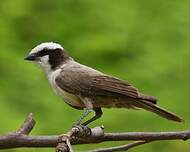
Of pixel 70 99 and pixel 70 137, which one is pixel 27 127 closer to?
pixel 70 137

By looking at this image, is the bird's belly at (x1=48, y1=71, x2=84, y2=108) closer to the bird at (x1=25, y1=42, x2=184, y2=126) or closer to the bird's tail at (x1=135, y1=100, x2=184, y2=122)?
the bird at (x1=25, y1=42, x2=184, y2=126)

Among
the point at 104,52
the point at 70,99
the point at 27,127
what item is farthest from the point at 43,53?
the point at 104,52

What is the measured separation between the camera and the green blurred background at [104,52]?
2561 millimetres

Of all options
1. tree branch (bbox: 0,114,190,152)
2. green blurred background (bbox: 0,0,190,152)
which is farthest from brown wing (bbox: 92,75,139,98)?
green blurred background (bbox: 0,0,190,152)

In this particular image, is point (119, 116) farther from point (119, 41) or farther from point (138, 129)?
point (119, 41)

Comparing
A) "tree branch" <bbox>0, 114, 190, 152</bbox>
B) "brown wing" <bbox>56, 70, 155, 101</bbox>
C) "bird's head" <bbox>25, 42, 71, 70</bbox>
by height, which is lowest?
"tree branch" <bbox>0, 114, 190, 152</bbox>

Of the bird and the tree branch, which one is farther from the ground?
the bird

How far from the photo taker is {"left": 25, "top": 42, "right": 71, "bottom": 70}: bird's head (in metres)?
1.64

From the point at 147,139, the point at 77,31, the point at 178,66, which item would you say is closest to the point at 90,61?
the point at 77,31

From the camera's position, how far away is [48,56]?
1.67 m

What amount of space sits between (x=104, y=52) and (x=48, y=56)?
115cm

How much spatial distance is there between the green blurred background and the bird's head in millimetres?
739

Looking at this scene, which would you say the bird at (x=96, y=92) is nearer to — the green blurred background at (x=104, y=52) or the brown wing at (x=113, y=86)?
the brown wing at (x=113, y=86)

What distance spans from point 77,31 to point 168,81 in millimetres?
396
